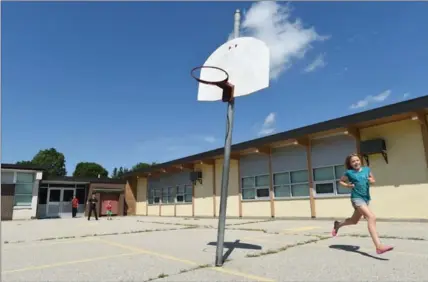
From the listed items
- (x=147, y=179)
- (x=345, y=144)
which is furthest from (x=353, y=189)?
(x=147, y=179)

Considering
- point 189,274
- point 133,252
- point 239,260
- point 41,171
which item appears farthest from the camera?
point 41,171

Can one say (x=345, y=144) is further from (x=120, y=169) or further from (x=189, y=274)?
(x=120, y=169)

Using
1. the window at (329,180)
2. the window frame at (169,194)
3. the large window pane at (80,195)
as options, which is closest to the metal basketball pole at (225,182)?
the window at (329,180)

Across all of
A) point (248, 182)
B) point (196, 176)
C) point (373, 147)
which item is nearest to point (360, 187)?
point (373, 147)

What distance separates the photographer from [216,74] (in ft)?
18.8

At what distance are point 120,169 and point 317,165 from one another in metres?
90.7

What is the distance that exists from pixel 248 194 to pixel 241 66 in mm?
12869

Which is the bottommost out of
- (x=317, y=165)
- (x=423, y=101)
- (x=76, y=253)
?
(x=76, y=253)

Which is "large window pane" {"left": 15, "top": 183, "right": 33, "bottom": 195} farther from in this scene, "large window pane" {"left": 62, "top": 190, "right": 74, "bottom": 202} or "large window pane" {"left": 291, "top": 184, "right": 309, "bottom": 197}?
"large window pane" {"left": 291, "top": 184, "right": 309, "bottom": 197}

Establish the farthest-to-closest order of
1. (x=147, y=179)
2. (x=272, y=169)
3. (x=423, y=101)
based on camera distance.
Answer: (x=147, y=179) → (x=272, y=169) → (x=423, y=101)

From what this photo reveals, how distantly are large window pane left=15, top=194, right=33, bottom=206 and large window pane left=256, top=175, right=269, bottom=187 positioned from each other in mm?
17902

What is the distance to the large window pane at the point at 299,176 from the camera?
48.8ft

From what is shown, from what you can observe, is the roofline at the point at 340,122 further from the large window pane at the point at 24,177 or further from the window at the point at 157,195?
the large window pane at the point at 24,177

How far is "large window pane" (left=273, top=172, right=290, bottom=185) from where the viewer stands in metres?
15.6
